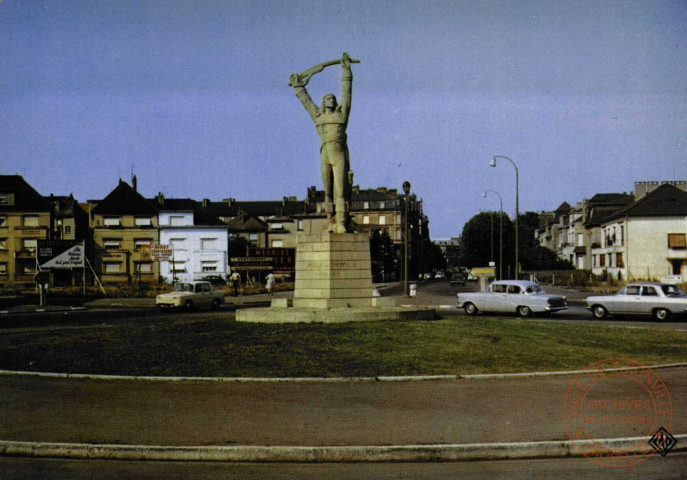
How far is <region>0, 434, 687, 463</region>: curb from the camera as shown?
6281mm

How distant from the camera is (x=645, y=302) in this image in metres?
23.9

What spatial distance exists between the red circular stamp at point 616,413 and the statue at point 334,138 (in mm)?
9419

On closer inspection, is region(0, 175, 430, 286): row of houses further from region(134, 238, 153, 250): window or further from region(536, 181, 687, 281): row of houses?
region(536, 181, 687, 281): row of houses

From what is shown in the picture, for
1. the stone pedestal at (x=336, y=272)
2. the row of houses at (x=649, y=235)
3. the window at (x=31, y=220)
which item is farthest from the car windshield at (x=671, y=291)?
the window at (x=31, y=220)

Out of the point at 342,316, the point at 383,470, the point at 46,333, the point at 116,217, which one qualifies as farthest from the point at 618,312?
the point at 116,217

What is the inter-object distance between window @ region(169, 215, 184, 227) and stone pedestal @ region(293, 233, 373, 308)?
180 feet

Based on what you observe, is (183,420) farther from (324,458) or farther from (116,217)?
(116,217)

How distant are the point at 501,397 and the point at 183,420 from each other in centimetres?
408

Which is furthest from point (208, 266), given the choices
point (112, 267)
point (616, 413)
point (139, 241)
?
point (616, 413)

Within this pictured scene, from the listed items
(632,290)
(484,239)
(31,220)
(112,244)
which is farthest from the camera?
(484,239)

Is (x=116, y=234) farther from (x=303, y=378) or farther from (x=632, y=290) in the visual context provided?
(x=303, y=378)

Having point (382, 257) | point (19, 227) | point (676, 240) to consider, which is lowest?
point (382, 257)

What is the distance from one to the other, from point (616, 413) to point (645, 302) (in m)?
17.9

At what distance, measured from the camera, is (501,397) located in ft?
28.7
